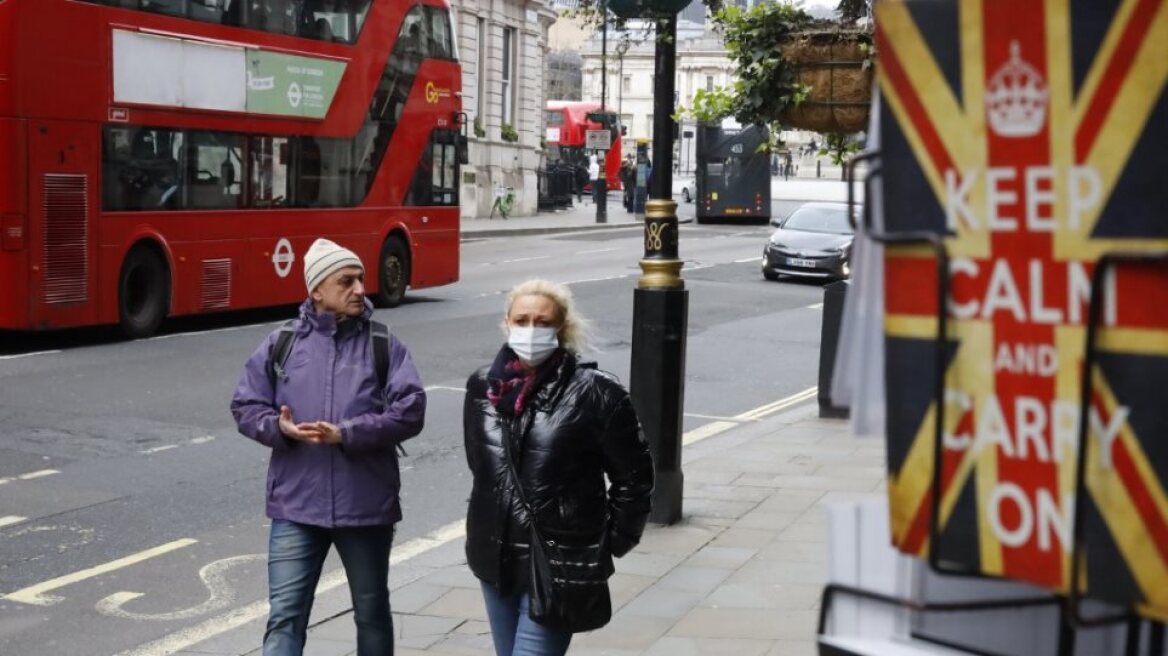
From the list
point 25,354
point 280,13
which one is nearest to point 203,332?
point 25,354

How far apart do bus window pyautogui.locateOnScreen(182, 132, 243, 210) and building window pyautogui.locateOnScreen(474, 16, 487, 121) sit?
1183 inches

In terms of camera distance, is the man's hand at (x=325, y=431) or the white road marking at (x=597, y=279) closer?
the man's hand at (x=325, y=431)

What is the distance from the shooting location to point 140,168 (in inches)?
645

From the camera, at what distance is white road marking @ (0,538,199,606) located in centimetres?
712

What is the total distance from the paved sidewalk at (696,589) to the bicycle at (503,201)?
3812 cm

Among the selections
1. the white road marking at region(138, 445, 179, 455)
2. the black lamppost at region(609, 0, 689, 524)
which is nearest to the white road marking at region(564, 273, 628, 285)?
the white road marking at region(138, 445, 179, 455)

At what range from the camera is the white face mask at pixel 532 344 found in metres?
4.75

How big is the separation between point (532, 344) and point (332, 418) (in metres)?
0.83

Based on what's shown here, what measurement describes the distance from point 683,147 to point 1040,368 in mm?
109462

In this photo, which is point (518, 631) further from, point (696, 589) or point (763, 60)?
point (763, 60)

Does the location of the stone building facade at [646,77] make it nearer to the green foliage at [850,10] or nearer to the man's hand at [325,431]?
the green foliage at [850,10]

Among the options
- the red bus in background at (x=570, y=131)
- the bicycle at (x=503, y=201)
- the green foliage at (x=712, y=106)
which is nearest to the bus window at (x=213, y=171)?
the green foliage at (x=712, y=106)

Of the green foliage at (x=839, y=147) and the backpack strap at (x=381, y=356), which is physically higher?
the green foliage at (x=839, y=147)

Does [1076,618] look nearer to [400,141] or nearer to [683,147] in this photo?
[400,141]
